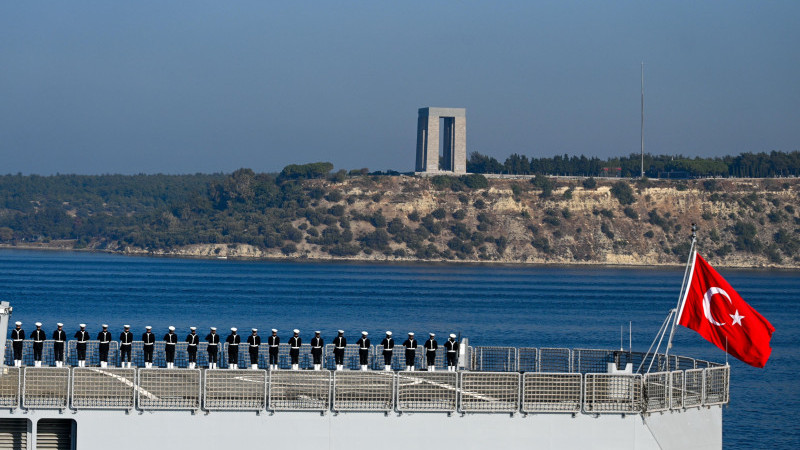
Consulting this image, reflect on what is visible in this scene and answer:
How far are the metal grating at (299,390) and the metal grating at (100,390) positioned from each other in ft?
11.3

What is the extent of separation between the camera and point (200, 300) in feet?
441

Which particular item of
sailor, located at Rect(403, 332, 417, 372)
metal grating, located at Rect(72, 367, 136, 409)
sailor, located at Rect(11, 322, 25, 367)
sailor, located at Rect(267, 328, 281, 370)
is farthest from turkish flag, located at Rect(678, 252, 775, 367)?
sailor, located at Rect(11, 322, 25, 367)

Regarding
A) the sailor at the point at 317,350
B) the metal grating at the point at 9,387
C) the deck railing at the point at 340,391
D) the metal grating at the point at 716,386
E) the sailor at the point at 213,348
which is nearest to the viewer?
the metal grating at the point at 9,387

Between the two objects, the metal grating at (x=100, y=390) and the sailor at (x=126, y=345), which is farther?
the sailor at (x=126, y=345)

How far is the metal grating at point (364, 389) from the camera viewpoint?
2845cm

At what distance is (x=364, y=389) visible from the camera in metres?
29.3

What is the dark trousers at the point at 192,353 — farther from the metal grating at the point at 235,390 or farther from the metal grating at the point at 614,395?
the metal grating at the point at 614,395

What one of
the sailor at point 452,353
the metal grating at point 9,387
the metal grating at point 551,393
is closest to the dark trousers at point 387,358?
the sailor at point 452,353

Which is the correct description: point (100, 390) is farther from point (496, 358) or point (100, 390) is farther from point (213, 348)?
point (496, 358)

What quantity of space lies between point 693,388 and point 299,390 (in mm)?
10414

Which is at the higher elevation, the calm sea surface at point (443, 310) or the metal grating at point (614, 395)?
the metal grating at point (614, 395)

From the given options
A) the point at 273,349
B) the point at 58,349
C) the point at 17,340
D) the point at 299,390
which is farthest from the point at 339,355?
the point at 17,340

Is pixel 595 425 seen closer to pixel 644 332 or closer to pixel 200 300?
pixel 644 332

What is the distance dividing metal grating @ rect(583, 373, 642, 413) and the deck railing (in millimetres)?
25
